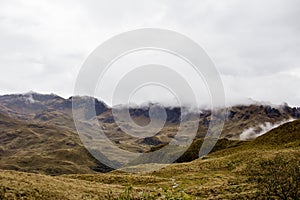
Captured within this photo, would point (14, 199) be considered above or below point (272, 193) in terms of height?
above

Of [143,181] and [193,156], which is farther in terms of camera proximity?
[193,156]

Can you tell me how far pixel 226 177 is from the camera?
65.8 metres

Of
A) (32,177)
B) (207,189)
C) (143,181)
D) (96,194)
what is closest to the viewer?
(96,194)

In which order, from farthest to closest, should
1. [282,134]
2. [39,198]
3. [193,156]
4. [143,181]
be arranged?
[193,156], [282,134], [143,181], [39,198]

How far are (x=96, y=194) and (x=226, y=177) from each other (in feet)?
104

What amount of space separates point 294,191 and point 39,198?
28.4 meters

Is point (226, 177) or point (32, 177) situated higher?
point (32, 177)

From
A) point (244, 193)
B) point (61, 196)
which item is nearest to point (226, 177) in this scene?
point (244, 193)

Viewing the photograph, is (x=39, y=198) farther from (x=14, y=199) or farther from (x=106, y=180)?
(x=106, y=180)

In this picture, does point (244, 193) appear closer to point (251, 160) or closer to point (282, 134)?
point (251, 160)

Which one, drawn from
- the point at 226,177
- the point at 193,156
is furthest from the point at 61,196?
the point at 193,156

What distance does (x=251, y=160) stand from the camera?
254 ft

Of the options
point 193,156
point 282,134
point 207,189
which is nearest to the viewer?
point 207,189

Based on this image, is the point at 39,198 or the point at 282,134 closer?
the point at 39,198
